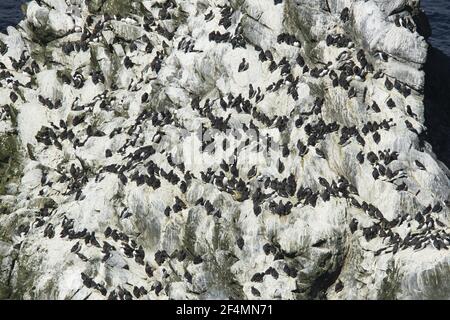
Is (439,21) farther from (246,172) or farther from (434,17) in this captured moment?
(246,172)

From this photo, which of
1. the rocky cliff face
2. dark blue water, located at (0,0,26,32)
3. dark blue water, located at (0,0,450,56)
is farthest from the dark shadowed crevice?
dark blue water, located at (0,0,26,32)

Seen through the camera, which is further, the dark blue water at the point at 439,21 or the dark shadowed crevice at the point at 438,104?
the dark blue water at the point at 439,21

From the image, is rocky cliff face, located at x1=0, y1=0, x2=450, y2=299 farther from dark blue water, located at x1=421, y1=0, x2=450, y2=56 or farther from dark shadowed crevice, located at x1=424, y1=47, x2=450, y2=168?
dark blue water, located at x1=421, y1=0, x2=450, y2=56

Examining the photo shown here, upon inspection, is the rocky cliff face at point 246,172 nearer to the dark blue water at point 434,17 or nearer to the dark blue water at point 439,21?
the dark blue water at point 439,21

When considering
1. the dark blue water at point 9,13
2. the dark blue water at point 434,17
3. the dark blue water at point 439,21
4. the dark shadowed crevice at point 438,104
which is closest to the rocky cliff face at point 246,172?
the dark shadowed crevice at point 438,104

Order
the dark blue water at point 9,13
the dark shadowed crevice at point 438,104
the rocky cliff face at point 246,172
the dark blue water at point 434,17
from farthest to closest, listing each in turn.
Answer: the dark blue water at point 9,13
the dark blue water at point 434,17
the dark shadowed crevice at point 438,104
the rocky cliff face at point 246,172

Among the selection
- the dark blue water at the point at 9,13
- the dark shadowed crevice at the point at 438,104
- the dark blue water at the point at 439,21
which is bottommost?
the dark blue water at the point at 9,13
